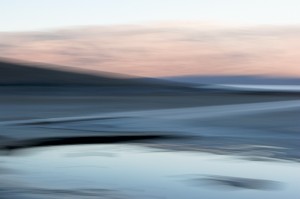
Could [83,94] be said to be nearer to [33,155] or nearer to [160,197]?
[33,155]

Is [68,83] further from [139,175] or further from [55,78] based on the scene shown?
[139,175]

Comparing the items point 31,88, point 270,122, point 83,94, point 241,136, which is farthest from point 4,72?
point 241,136

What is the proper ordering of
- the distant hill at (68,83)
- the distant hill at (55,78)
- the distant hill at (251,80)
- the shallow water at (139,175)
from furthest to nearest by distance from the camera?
the distant hill at (251,80), the distant hill at (55,78), the distant hill at (68,83), the shallow water at (139,175)

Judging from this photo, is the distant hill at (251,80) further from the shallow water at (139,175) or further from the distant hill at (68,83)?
the shallow water at (139,175)

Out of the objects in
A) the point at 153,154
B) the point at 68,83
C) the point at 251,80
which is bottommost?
the point at 153,154

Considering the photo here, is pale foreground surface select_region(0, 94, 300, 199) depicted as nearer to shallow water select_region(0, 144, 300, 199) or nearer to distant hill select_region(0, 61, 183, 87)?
shallow water select_region(0, 144, 300, 199)

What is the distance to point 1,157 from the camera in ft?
20.4

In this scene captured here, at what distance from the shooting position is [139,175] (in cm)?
543

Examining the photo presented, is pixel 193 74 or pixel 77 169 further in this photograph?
pixel 193 74

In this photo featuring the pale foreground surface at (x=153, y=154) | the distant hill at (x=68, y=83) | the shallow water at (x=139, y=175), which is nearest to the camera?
the shallow water at (x=139, y=175)

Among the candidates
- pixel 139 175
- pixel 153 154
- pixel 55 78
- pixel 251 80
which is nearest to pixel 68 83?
pixel 55 78

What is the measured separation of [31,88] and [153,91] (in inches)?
93.3

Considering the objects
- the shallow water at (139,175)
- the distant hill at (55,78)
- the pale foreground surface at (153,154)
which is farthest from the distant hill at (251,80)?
the shallow water at (139,175)

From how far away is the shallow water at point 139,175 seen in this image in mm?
4672
